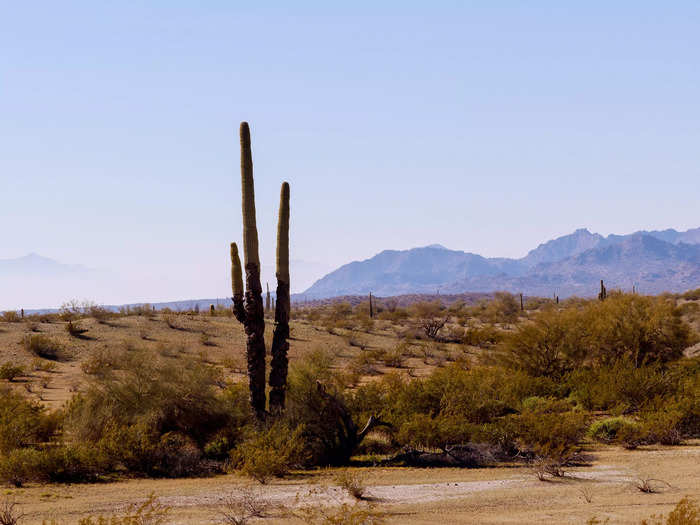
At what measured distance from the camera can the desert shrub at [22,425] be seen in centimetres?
1373

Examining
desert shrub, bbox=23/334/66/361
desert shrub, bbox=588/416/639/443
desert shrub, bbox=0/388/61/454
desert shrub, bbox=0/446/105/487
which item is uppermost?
desert shrub, bbox=23/334/66/361

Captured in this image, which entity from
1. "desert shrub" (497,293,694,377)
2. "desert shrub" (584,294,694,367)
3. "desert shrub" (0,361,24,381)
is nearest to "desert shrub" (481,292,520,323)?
"desert shrub" (584,294,694,367)

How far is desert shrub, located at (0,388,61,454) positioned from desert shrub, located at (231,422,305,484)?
4024 millimetres

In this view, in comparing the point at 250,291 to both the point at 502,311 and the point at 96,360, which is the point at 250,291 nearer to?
the point at 96,360

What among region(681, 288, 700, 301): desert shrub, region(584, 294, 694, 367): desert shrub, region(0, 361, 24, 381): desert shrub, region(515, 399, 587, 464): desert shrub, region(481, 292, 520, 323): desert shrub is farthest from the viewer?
region(681, 288, 700, 301): desert shrub

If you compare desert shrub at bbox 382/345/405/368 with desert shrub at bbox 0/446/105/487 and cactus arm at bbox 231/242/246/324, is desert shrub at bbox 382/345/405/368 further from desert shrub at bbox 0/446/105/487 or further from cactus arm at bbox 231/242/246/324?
desert shrub at bbox 0/446/105/487

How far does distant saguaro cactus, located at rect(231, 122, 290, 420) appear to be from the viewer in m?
15.4

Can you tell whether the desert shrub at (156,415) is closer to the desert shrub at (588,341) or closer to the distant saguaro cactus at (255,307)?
the distant saguaro cactus at (255,307)

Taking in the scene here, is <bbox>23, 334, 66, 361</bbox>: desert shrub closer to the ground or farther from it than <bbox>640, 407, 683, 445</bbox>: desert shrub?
farther from it

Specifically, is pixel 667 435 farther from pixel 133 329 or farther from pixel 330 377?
pixel 133 329

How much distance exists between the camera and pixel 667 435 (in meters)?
16.0

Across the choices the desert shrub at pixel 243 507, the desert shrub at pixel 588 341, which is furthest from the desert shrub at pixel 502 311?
the desert shrub at pixel 243 507

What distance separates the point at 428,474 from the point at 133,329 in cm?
2746

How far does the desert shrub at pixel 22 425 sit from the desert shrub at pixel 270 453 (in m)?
4.02
